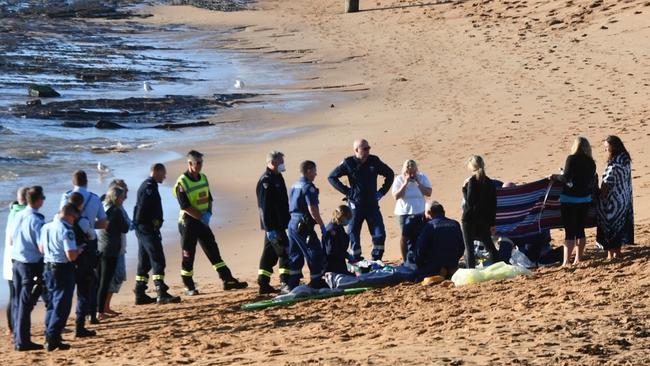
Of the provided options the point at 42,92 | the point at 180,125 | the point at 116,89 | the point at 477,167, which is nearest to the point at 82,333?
the point at 477,167

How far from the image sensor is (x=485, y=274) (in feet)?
42.2

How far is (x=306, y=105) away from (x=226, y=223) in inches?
470

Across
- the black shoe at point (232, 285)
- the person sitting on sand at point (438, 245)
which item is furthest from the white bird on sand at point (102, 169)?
the person sitting on sand at point (438, 245)

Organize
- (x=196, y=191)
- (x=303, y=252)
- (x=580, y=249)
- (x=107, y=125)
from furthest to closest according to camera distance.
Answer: (x=107, y=125) < (x=196, y=191) < (x=303, y=252) < (x=580, y=249)

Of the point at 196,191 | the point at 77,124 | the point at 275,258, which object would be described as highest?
the point at 77,124

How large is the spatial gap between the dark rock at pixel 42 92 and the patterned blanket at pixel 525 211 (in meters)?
20.8

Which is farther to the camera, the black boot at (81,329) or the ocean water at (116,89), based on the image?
the ocean water at (116,89)

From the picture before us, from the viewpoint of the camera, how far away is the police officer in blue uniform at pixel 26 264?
38.2 feet

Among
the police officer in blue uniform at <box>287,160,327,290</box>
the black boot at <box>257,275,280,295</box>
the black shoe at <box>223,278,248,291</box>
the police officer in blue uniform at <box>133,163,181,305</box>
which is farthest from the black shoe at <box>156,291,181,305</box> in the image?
the police officer in blue uniform at <box>287,160,327,290</box>

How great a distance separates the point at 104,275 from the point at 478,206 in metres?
3.76

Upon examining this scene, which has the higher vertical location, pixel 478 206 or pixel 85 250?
pixel 478 206

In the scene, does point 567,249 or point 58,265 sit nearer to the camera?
point 58,265

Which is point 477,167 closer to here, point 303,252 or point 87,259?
point 303,252

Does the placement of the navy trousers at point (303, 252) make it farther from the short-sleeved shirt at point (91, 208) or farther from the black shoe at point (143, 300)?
the short-sleeved shirt at point (91, 208)
